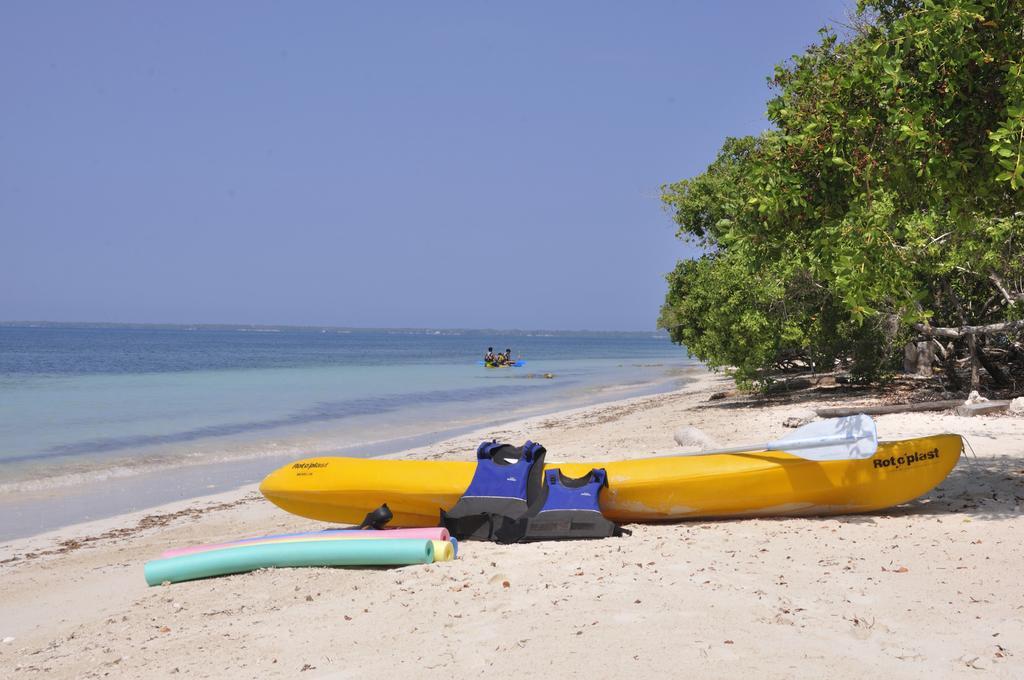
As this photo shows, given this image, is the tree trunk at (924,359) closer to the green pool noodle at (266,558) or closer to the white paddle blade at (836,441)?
the white paddle blade at (836,441)

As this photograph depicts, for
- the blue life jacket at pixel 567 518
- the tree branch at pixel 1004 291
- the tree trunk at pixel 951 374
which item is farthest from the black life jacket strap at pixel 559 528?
the tree trunk at pixel 951 374

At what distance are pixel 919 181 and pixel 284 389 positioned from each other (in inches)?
1015

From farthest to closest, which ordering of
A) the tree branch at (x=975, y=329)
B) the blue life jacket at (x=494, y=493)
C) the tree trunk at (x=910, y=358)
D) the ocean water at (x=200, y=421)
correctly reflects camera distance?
Answer: the tree trunk at (x=910, y=358) → the tree branch at (x=975, y=329) → the ocean water at (x=200, y=421) → the blue life jacket at (x=494, y=493)

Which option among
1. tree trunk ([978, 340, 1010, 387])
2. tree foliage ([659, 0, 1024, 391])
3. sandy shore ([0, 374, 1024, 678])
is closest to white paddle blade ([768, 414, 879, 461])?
sandy shore ([0, 374, 1024, 678])

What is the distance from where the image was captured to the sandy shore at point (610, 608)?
3748 millimetres

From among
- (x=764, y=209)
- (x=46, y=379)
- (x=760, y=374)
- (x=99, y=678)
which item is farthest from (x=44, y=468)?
(x=46, y=379)

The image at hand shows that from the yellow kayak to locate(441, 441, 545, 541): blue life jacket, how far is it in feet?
0.64

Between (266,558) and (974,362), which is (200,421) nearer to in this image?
(266,558)

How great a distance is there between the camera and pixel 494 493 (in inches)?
263

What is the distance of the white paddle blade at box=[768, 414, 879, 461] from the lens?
6426 mm

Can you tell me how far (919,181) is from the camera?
6.62 meters

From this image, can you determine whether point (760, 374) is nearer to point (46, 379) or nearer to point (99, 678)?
point (99, 678)

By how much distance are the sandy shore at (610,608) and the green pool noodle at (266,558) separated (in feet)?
0.48

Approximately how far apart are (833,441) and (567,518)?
2.26 metres
